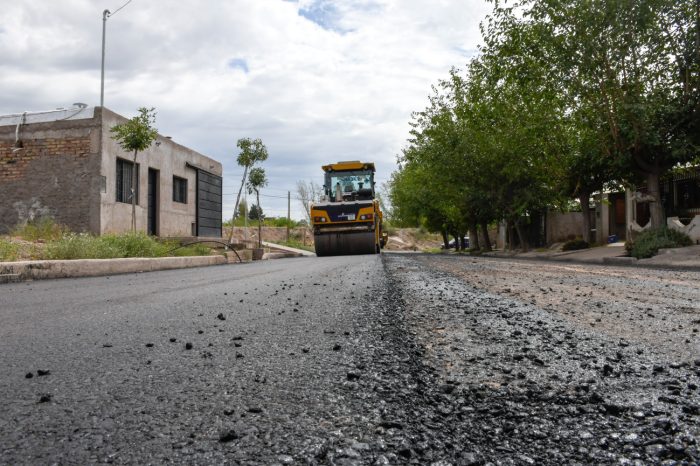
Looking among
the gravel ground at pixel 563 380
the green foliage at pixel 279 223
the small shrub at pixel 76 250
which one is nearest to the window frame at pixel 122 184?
the small shrub at pixel 76 250

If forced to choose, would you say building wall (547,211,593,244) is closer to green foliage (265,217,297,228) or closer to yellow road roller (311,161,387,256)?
yellow road roller (311,161,387,256)

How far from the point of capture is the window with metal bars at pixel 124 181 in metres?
18.6

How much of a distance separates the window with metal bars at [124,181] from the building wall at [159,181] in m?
0.28

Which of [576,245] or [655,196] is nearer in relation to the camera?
[655,196]

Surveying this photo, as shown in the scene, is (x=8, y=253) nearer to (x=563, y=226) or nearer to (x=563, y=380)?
(x=563, y=380)

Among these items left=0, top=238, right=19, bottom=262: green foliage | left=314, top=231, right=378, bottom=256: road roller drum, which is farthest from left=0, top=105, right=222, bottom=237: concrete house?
left=0, top=238, right=19, bottom=262: green foliage

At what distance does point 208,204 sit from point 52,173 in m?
9.48

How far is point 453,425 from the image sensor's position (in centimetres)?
149

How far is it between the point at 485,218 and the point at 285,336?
29558 mm

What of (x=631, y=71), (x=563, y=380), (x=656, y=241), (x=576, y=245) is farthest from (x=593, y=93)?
(x=563, y=380)

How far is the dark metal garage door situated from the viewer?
25.6m

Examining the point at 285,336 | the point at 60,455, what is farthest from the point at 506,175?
the point at 60,455

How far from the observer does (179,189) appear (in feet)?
78.1

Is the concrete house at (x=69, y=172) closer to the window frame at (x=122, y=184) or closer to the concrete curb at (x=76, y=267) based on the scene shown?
the window frame at (x=122, y=184)
